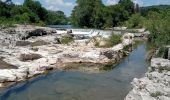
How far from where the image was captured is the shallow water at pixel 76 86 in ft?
62.4

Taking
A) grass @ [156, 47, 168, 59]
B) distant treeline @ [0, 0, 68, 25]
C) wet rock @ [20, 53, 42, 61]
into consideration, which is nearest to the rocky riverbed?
wet rock @ [20, 53, 42, 61]

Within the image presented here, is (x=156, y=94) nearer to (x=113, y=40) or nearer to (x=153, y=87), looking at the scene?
(x=153, y=87)

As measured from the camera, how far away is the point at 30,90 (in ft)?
67.2

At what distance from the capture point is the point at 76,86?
21438 millimetres

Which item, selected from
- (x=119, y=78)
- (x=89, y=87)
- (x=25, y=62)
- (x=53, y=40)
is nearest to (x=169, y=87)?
(x=89, y=87)

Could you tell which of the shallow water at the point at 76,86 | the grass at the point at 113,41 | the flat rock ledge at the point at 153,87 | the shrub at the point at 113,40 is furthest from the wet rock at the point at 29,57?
the shrub at the point at 113,40

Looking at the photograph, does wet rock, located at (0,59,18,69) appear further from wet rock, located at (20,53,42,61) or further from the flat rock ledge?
the flat rock ledge

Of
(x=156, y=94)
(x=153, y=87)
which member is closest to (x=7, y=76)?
(x=153, y=87)

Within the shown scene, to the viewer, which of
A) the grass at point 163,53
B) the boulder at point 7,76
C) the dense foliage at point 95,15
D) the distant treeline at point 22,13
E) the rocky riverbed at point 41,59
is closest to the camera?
the boulder at point 7,76

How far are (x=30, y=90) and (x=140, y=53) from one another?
68.7ft

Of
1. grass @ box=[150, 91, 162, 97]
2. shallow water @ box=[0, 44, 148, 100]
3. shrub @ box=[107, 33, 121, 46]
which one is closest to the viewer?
grass @ box=[150, 91, 162, 97]

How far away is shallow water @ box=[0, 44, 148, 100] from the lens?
1902cm

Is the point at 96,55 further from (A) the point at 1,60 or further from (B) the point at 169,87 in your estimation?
(B) the point at 169,87

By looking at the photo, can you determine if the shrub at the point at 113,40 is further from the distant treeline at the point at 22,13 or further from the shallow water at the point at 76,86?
the distant treeline at the point at 22,13
